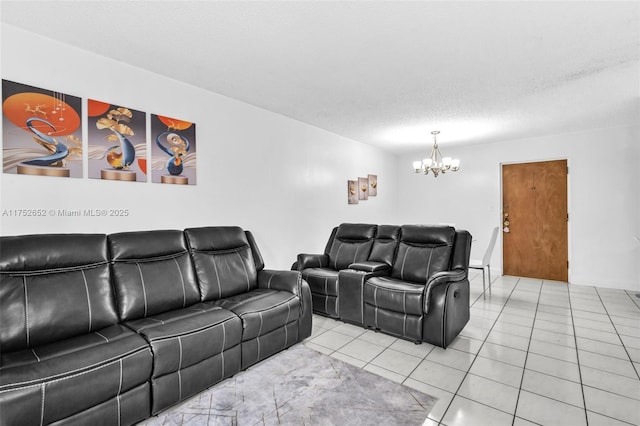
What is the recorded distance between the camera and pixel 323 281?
3.53 metres

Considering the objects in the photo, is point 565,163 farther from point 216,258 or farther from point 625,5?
point 216,258

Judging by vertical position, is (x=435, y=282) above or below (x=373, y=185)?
below

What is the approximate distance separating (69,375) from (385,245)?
3.05 meters

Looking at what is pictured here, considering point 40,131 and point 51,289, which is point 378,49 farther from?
point 51,289

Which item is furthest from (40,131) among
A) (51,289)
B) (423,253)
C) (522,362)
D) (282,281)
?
(522,362)

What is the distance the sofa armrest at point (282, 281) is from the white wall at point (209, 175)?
853mm

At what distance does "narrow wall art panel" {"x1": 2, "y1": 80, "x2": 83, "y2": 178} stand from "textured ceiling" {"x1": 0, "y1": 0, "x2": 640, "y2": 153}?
1.50 feet

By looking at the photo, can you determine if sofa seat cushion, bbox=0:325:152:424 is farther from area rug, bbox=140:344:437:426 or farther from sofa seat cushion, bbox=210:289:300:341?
sofa seat cushion, bbox=210:289:300:341

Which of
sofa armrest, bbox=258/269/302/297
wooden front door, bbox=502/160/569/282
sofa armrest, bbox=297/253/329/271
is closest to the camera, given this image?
sofa armrest, bbox=258/269/302/297

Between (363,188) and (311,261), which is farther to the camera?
(363,188)

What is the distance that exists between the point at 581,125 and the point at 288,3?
4.91 metres

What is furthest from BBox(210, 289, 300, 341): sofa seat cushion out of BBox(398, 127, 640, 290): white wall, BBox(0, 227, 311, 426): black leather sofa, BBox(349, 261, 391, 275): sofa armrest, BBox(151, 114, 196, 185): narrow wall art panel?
BBox(398, 127, 640, 290): white wall

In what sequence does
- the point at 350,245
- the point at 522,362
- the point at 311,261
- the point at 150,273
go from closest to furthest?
the point at 150,273 < the point at 522,362 < the point at 311,261 < the point at 350,245

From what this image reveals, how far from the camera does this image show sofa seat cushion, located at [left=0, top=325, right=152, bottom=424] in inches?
53.3
